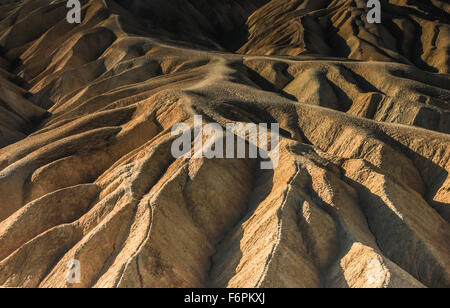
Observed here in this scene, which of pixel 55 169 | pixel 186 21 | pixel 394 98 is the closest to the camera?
pixel 55 169

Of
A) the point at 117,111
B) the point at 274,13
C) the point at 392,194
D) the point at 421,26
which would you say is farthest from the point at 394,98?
the point at 274,13

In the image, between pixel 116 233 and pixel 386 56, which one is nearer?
pixel 116 233

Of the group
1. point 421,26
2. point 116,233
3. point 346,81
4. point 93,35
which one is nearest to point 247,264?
point 116,233

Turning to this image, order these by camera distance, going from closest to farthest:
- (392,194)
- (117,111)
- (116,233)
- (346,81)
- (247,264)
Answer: (247,264)
(116,233)
(392,194)
(117,111)
(346,81)

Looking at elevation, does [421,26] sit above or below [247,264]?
below

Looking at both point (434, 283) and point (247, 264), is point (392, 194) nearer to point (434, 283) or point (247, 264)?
point (434, 283)

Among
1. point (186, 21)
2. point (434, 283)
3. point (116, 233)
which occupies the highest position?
point (116, 233)
